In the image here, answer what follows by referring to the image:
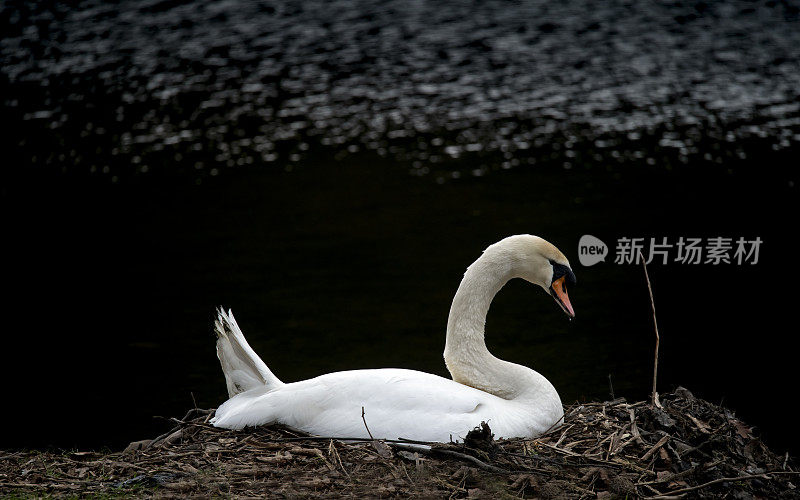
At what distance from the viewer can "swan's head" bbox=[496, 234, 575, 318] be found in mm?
7230

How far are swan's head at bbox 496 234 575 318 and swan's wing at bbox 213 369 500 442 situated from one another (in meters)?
1.04

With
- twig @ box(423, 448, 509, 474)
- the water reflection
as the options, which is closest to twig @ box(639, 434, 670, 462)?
twig @ box(423, 448, 509, 474)

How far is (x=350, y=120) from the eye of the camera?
984 inches

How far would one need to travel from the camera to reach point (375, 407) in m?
6.47

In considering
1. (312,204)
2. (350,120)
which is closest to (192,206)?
(312,204)

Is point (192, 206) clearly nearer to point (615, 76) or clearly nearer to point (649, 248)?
point (649, 248)

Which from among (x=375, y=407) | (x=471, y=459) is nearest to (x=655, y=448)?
(x=471, y=459)

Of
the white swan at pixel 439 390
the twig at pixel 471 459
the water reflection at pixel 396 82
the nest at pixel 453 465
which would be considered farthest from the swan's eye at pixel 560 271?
the water reflection at pixel 396 82

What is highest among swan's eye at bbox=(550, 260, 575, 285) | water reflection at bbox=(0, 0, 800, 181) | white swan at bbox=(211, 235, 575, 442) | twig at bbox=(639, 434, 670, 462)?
swan's eye at bbox=(550, 260, 575, 285)

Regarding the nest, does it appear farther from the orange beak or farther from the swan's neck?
the orange beak

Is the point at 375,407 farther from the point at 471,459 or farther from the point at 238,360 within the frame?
the point at 238,360

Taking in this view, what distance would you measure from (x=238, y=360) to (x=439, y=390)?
153 cm

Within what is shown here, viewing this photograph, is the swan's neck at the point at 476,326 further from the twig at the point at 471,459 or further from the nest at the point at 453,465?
the twig at the point at 471,459

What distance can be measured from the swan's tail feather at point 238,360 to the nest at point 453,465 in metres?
0.45
